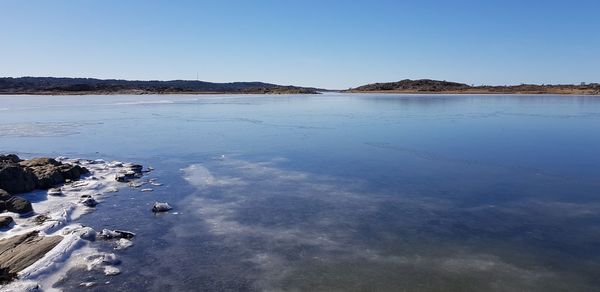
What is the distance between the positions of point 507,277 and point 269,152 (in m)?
9.14

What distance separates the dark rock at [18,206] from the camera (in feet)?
24.6

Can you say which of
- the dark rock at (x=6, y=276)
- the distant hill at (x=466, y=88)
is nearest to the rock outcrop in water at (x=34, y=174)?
the dark rock at (x=6, y=276)

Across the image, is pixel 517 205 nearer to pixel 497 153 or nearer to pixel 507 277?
pixel 507 277

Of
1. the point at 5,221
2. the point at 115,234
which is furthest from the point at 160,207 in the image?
the point at 5,221

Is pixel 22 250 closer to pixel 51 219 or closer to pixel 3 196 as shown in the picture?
pixel 51 219

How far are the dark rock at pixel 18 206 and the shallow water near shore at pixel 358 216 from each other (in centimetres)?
100

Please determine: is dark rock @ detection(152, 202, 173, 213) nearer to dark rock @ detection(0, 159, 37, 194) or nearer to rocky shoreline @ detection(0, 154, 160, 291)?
rocky shoreline @ detection(0, 154, 160, 291)

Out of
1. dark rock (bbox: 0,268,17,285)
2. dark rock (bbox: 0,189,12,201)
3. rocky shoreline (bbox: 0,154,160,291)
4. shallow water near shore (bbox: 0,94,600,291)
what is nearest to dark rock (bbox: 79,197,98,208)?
rocky shoreline (bbox: 0,154,160,291)

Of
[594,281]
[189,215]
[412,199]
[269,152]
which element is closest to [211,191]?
[189,215]

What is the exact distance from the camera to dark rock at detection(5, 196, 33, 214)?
7.50 meters

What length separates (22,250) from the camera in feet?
18.9

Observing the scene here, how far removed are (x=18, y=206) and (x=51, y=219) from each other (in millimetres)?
815

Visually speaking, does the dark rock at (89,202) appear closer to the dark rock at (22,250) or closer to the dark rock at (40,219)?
the dark rock at (40,219)

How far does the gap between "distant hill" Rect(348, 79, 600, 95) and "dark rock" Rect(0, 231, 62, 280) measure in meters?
71.0
